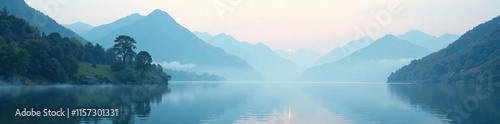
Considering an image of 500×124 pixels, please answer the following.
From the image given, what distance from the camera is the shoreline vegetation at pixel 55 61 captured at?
11294 cm

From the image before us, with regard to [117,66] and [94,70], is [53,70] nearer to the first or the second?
[94,70]

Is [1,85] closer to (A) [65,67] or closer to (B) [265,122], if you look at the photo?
(A) [65,67]

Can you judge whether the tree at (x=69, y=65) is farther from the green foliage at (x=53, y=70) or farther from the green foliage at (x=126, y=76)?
the green foliage at (x=126, y=76)

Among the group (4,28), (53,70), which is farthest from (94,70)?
(4,28)

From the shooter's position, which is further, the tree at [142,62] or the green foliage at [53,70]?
the tree at [142,62]

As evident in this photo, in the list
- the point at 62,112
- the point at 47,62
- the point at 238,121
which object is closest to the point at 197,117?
the point at 238,121

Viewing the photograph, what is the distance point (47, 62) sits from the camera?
13212cm

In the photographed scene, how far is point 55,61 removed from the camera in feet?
439

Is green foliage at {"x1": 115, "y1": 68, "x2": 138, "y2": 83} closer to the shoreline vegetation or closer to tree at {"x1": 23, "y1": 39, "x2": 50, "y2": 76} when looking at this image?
the shoreline vegetation

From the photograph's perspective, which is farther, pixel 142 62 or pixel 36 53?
pixel 142 62

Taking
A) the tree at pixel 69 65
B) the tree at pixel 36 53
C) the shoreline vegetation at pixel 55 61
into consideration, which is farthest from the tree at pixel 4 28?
the tree at pixel 69 65

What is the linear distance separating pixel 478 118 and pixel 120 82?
136817 millimetres

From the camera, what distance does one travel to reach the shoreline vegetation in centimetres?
11294

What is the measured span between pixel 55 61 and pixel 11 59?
904 inches
